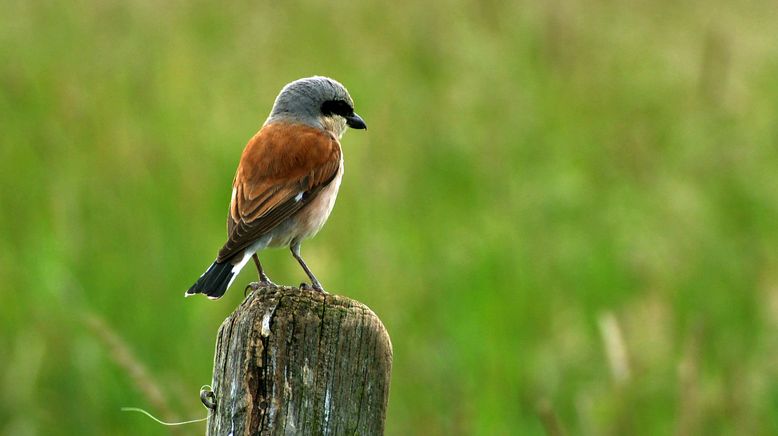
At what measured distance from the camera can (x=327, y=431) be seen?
2449 mm

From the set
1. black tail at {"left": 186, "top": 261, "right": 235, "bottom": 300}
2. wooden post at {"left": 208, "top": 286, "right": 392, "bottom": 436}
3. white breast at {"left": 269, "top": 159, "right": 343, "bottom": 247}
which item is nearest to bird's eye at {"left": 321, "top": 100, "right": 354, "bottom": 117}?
white breast at {"left": 269, "top": 159, "right": 343, "bottom": 247}

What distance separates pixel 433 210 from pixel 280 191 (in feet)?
7.16

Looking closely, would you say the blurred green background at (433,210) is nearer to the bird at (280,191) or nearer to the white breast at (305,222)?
the bird at (280,191)

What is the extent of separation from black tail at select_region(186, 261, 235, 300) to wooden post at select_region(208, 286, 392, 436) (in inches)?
39.1

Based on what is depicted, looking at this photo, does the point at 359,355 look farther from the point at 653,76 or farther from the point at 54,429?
the point at 653,76

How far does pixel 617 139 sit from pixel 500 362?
2675mm

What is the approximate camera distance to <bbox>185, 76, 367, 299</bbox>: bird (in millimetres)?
3885

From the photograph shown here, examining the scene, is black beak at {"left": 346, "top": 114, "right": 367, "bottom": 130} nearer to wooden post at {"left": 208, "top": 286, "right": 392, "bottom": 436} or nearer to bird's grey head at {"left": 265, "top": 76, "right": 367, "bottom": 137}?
bird's grey head at {"left": 265, "top": 76, "right": 367, "bottom": 137}

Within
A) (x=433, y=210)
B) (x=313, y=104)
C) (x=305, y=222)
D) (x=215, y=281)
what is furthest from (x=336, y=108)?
(x=433, y=210)

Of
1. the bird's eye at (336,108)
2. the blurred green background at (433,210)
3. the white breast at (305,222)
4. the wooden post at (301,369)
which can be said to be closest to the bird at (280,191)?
the white breast at (305,222)

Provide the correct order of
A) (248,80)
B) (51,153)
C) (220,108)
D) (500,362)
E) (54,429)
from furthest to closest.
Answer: (248,80) < (220,108) < (51,153) < (500,362) < (54,429)

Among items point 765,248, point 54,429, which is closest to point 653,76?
point 765,248

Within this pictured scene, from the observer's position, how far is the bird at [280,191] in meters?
3.88

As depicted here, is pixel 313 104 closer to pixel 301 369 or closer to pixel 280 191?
pixel 280 191
